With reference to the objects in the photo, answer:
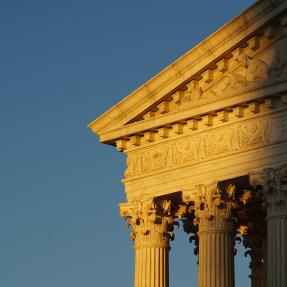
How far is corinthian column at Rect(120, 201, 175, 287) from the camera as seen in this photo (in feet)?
232

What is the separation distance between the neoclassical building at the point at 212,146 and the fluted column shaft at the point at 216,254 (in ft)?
0.14

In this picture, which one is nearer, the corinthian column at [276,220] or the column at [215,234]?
the corinthian column at [276,220]

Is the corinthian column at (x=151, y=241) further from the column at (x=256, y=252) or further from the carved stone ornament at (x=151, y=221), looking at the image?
the column at (x=256, y=252)

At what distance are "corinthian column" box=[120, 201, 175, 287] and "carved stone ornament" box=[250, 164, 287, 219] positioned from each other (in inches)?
238

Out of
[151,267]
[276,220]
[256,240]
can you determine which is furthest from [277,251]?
[256,240]

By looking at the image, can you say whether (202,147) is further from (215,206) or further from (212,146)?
(215,206)

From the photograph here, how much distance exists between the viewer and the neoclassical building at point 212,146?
2611 inches

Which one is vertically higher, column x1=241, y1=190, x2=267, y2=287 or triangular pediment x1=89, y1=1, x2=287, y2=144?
triangular pediment x1=89, y1=1, x2=287, y2=144

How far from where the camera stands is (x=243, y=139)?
6756cm

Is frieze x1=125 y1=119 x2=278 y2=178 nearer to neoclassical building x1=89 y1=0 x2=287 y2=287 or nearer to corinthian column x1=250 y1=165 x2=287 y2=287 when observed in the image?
neoclassical building x1=89 y1=0 x2=287 y2=287

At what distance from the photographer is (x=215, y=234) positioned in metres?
68.4

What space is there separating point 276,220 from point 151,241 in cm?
736

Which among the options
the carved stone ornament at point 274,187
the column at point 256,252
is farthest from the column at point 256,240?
the carved stone ornament at point 274,187

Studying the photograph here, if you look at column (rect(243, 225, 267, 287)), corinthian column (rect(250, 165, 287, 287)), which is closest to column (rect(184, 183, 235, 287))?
corinthian column (rect(250, 165, 287, 287))
